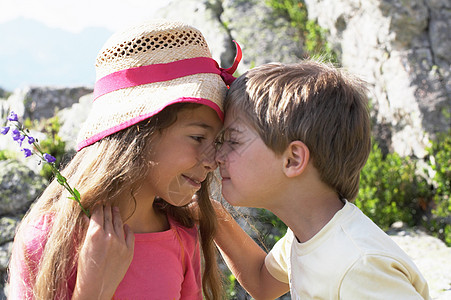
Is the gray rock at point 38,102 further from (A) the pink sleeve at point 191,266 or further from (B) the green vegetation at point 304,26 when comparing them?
(A) the pink sleeve at point 191,266

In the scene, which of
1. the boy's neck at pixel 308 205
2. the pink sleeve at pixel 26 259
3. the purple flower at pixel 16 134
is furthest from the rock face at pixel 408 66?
the purple flower at pixel 16 134

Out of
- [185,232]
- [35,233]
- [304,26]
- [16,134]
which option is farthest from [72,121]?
[16,134]

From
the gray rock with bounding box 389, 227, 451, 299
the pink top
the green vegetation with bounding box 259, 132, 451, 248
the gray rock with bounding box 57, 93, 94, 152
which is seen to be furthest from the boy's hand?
the gray rock with bounding box 57, 93, 94, 152

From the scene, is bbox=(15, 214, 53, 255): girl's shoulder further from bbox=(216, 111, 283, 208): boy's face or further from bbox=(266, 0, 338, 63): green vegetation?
bbox=(266, 0, 338, 63): green vegetation

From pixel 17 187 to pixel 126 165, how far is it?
2.91m

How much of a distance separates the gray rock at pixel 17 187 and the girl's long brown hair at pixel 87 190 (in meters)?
2.52

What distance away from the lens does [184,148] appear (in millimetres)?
2162

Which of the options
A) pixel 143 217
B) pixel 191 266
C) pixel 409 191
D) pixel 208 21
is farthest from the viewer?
pixel 208 21

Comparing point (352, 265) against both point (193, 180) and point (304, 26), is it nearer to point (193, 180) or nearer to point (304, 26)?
point (193, 180)

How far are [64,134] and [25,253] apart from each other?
152 inches

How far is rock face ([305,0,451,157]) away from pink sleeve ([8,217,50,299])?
4.10 meters

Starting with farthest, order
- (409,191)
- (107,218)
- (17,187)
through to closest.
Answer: (409,191)
(17,187)
(107,218)

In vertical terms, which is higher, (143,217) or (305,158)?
(305,158)

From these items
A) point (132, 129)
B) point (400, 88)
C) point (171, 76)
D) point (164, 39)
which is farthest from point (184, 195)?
point (400, 88)
